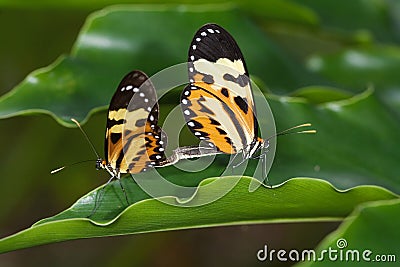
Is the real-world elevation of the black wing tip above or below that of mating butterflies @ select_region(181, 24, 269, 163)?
above

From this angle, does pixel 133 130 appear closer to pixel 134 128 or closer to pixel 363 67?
pixel 134 128

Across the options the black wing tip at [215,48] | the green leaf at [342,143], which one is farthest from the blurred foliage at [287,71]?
the black wing tip at [215,48]

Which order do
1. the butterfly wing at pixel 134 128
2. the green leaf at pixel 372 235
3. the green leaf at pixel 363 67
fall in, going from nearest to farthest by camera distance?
the green leaf at pixel 372 235 < the butterfly wing at pixel 134 128 < the green leaf at pixel 363 67

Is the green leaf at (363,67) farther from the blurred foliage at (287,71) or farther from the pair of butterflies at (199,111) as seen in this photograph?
the pair of butterflies at (199,111)

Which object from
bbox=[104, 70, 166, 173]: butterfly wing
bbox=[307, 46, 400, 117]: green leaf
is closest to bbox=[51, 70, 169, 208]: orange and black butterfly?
bbox=[104, 70, 166, 173]: butterfly wing

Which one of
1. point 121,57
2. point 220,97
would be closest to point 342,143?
point 220,97

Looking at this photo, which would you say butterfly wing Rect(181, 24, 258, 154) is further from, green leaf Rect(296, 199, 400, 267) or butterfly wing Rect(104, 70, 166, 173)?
green leaf Rect(296, 199, 400, 267)

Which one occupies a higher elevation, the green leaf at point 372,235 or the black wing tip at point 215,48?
the black wing tip at point 215,48
